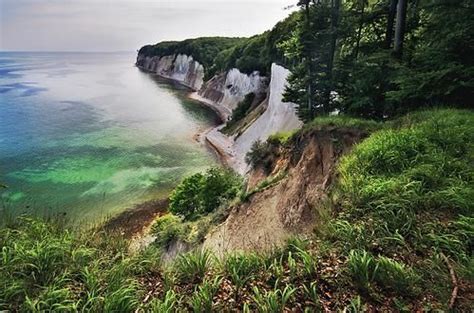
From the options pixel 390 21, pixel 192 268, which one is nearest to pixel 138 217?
pixel 192 268

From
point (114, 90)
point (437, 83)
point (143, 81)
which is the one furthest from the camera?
point (143, 81)

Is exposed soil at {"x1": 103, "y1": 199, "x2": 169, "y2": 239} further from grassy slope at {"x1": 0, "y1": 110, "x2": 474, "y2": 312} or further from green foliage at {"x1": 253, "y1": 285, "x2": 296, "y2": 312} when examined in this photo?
green foliage at {"x1": 253, "y1": 285, "x2": 296, "y2": 312}

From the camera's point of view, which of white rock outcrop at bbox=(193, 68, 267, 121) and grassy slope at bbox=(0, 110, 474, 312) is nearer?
grassy slope at bbox=(0, 110, 474, 312)

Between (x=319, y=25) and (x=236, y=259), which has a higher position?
(x=319, y=25)

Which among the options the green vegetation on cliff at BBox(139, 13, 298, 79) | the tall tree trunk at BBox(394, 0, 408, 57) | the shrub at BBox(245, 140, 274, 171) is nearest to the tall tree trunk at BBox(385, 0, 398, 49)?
the tall tree trunk at BBox(394, 0, 408, 57)

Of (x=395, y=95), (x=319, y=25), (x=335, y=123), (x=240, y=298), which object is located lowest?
(x=240, y=298)

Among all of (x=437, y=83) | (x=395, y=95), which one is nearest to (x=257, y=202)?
(x=395, y=95)

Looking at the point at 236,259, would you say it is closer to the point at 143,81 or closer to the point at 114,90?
the point at 114,90
